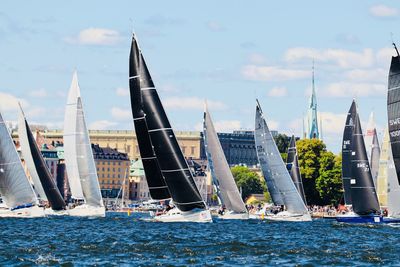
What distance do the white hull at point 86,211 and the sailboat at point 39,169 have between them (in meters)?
1.82

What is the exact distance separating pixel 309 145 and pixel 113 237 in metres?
83.6

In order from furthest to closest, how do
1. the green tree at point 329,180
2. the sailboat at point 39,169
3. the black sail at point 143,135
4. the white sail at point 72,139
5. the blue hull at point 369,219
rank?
the green tree at point 329,180 < the sailboat at point 39,169 < the white sail at point 72,139 < the blue hull at point 369,219 < the black sail at point 143,135

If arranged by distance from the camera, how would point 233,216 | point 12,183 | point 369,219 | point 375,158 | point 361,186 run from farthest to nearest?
point 375,158
point 233,216
point 361,186
point 369,219
point 12,183

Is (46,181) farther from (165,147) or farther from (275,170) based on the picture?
(165,147)

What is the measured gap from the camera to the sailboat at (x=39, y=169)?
115 meters

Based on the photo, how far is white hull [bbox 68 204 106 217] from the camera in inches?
4451

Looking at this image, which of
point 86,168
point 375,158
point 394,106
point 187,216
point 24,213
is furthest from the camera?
point 375,158

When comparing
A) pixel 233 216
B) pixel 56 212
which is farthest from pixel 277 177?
pixel 56 212

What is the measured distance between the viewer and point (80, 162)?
374 ft

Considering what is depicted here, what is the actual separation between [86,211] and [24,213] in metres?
10.1

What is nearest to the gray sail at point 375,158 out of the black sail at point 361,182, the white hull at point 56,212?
the black sail at point 361,182

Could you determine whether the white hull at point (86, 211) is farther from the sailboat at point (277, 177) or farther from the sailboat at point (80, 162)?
the sailboat at point (277, 177)

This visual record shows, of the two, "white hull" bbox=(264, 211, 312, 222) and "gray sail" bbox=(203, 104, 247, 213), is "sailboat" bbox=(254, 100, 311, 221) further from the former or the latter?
"gray sail" bbox=(203, 104, 247, 213)

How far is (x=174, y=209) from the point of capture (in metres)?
91.2
